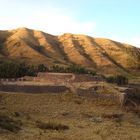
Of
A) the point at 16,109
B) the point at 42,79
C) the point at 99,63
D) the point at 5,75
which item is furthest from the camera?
the point at 99,63

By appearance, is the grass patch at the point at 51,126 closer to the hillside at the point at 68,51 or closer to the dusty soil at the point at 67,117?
the dusty soil at the point at 67,117

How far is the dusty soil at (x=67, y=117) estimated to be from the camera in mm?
29911

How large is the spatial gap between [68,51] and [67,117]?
9390 cm

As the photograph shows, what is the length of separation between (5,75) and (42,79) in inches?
307

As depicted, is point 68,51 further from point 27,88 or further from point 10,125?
point 10,125

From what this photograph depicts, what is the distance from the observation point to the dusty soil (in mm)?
29911

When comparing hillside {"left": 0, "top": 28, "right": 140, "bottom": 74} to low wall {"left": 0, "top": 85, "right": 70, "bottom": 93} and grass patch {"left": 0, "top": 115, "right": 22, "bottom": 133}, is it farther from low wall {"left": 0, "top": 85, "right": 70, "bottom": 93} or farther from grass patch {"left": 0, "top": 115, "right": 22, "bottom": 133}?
grass patch {"left": 0, "top": 115, "right": 22, "bottom": 133}

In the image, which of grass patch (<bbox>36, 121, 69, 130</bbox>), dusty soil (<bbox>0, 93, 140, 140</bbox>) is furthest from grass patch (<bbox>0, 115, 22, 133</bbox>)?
grass patch (<bbox>36, 121, 69, 130</bbox>)

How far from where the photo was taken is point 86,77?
56.7m

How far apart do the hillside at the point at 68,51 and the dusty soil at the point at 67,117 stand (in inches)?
2377

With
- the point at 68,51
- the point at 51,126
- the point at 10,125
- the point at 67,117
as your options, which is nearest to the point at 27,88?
the point at 67,117

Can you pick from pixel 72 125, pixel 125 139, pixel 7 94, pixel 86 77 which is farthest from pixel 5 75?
A: pixel 125 139

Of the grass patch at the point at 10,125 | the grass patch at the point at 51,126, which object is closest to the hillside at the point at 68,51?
the grass patch at the point at 51,126

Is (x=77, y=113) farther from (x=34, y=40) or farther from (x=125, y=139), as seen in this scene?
(x=34, y=40)
